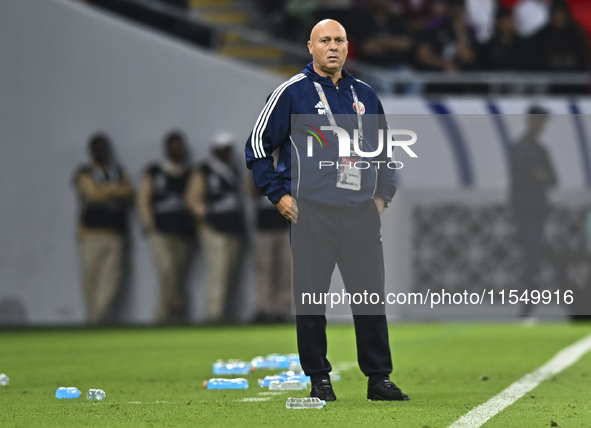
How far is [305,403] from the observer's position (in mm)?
5262

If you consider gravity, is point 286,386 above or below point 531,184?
below

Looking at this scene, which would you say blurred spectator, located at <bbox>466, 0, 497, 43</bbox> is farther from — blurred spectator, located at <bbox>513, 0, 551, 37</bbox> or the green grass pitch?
the green grass pitch

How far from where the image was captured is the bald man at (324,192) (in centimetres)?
555

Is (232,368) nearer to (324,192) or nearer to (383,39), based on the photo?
(324,192)

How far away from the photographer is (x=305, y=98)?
5.58 meters

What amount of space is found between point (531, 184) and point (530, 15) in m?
3.41

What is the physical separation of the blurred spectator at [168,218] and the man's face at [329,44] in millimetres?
8699

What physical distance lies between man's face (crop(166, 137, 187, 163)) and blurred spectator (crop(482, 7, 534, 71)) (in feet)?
14.1

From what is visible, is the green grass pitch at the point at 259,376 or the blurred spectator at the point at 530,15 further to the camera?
the blurred spectator at the point at 530,15

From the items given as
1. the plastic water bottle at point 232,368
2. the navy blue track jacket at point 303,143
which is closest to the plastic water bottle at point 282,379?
the plastic water bottle at point 232,368

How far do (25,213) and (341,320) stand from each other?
435 centimetres

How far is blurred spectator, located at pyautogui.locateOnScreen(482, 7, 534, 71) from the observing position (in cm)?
1484

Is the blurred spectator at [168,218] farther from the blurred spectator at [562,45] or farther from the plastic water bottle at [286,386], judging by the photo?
the plastic water bottle at [286,386]

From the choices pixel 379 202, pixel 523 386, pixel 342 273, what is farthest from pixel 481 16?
pixel 342 273
